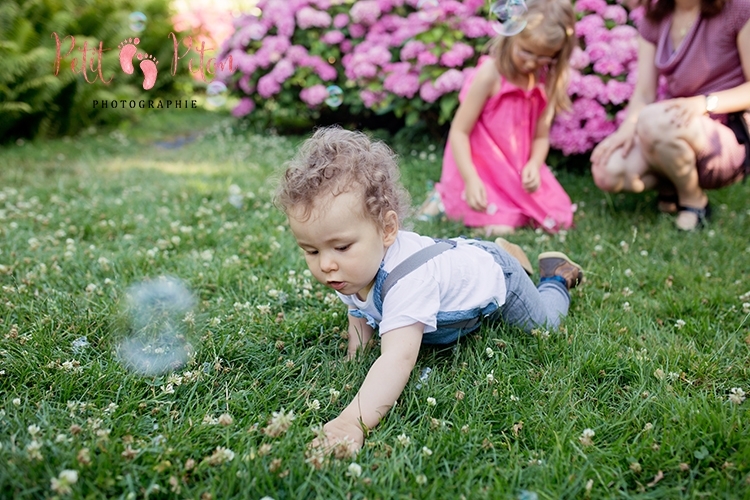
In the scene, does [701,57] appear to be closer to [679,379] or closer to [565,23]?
[565,23]

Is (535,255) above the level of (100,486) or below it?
below

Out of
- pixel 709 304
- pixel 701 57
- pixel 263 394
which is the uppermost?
pixel 701 57

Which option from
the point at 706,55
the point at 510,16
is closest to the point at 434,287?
the point at 510,16

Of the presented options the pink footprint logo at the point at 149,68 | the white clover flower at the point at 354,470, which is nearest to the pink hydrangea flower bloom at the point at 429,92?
the white clover flower at the point at 354,470

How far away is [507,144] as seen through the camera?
15.1 ft

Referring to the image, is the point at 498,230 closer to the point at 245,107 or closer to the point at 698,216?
the point at 698,216

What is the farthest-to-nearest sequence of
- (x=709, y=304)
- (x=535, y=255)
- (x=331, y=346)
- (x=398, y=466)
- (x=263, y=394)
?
(x=535, y=255) < (x=709, y=304) < (x=331, y=346) < (x=263, y=394) < (x=398, y=466)

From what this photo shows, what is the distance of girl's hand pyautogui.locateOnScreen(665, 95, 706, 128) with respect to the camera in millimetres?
3990

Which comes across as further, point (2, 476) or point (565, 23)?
point (565, 23)

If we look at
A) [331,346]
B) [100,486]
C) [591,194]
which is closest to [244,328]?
[331,346]

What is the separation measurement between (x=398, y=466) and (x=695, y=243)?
9.71 feet

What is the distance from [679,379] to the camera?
241 cm

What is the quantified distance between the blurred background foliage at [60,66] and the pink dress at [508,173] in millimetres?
4187

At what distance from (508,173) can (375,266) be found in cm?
261
